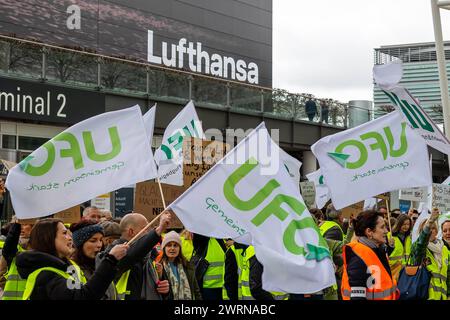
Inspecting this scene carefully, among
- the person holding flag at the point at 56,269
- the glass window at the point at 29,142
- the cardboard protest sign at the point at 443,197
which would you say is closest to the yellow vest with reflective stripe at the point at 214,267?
the person holding flag at the point at 56,269

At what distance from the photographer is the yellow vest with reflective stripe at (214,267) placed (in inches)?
364

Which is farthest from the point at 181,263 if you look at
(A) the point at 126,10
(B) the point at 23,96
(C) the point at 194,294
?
(A) the point at 126,10

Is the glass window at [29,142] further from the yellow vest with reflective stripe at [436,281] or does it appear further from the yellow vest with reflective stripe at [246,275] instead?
the yellow vest with reflective stripe at [436,281]

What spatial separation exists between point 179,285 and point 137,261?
4.66ft

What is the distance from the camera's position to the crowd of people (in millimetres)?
5621

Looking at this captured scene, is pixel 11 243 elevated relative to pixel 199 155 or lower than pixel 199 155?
lower

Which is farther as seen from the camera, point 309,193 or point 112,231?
point 309,193

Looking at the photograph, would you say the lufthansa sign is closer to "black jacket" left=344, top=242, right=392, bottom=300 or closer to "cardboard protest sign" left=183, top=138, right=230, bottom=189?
"cardboard protest sign" left=183, top=138, right=230, bottom=189

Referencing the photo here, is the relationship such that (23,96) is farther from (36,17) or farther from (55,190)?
(55,190)

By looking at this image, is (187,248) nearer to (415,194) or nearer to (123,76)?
(415,194)

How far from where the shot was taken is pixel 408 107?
380 inches

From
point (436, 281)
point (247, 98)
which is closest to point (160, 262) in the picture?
point (436, 281)

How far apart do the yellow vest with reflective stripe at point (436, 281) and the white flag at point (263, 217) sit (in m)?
2.52

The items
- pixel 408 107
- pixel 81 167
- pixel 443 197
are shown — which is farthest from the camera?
pixel 443 197
